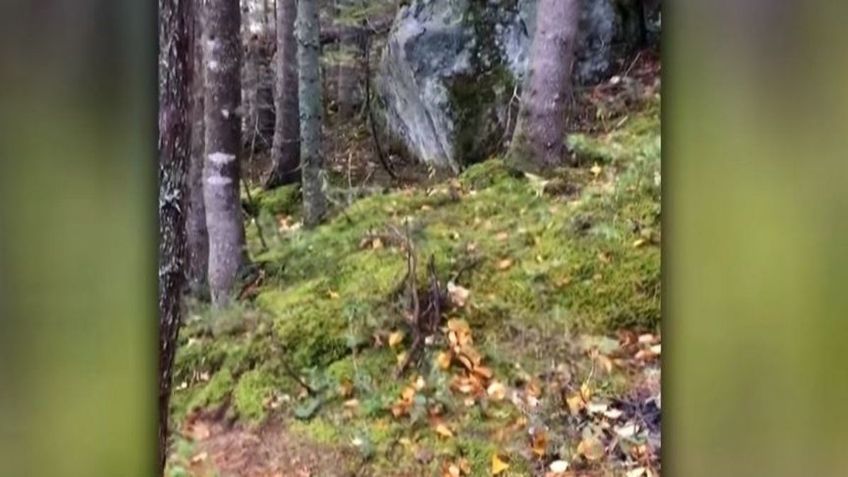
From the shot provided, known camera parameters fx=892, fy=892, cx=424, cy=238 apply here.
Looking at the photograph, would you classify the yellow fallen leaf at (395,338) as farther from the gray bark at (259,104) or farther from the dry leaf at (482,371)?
the gray bark at (259,104)

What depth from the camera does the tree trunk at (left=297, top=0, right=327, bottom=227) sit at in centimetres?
161

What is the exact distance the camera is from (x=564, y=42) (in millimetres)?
1614

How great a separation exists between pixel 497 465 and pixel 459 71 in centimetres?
72

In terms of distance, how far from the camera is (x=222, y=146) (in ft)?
5.31

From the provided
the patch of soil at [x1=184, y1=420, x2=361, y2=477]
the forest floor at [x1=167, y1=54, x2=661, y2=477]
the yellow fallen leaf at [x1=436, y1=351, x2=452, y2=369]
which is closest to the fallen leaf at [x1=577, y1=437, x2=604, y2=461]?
the forest floor at [x1=167, y1=54, x2=661, y2=477]

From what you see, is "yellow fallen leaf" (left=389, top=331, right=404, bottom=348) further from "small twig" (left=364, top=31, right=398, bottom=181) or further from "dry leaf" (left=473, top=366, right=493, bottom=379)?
"small twig" (left=364, top=31, right=398, bottom=181)

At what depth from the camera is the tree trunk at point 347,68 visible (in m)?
1.61

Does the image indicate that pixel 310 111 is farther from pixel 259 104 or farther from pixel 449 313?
pixel 449 313

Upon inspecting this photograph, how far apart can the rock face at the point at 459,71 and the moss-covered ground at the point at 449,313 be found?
0.25 feet

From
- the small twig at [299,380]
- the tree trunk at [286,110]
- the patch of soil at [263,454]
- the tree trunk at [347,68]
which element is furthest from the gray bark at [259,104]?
the patch of soil at [263,454]
